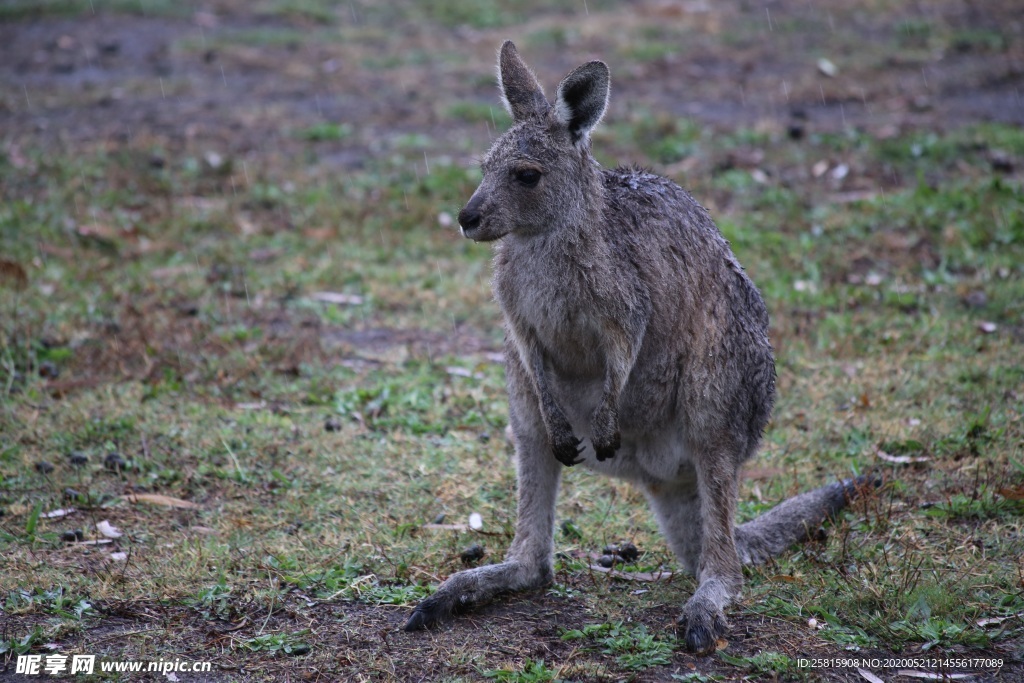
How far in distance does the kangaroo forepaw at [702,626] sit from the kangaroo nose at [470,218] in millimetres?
1472

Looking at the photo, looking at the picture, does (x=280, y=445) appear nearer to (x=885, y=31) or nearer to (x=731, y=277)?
(x=731, y=277)

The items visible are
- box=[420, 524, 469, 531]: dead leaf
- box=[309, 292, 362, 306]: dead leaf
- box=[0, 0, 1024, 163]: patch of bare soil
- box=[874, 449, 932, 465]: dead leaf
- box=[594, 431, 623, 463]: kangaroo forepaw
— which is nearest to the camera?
box=[594, 431, 623, 463]: kangaroo forepaw

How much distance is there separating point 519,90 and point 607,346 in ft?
3.15

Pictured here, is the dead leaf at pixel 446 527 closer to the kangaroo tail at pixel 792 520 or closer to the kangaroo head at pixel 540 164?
the kangaroo tail at pixel 792 520

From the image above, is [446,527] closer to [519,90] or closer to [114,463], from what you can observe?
[114,463]

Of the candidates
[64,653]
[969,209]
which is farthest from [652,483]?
[969,209]

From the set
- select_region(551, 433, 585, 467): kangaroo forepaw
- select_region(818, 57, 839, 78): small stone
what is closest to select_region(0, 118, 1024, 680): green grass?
select_region(551, 433, 585, 467): kangaroo forepaw

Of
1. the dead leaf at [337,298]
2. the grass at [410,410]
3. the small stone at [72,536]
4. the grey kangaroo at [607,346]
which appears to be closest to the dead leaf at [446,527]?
the grass at [410,410]

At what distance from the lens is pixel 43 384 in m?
5.40

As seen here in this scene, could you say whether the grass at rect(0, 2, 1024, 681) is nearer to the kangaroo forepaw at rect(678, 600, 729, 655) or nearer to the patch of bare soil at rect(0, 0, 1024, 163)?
the kangaroo forepaw at rect(678, 600, 729, 655)

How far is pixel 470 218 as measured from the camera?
11.6 feet

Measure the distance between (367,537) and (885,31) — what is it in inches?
386

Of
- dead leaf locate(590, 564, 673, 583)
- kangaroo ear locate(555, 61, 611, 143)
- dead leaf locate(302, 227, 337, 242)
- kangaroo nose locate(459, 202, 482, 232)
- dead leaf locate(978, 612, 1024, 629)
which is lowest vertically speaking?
dead leaf locate(590, 564, 673, 583)

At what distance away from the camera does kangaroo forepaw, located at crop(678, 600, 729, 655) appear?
344 cm
